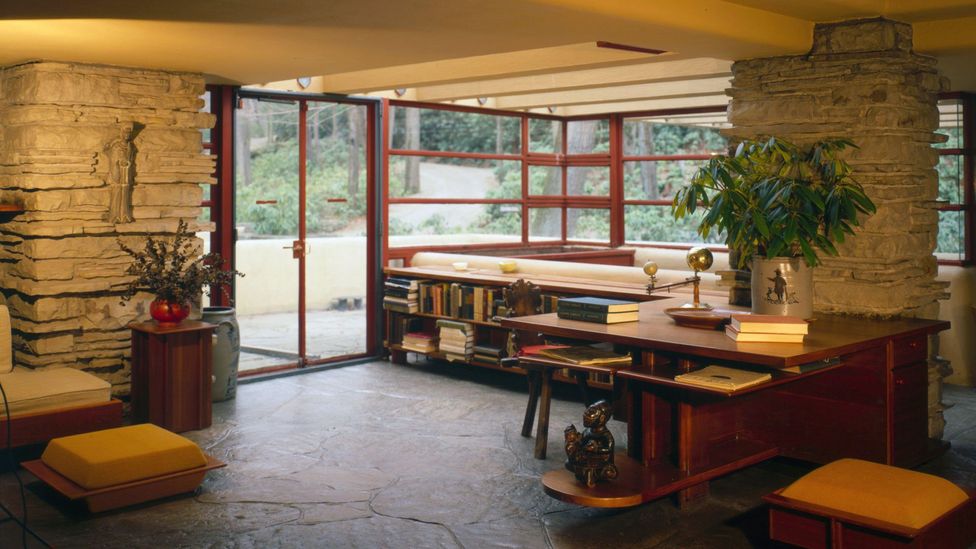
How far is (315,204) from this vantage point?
8.62 m

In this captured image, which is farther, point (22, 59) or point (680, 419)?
point (22, 59)

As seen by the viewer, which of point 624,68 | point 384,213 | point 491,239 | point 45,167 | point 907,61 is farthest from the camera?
point 491,239

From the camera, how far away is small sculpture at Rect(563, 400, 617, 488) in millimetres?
4078

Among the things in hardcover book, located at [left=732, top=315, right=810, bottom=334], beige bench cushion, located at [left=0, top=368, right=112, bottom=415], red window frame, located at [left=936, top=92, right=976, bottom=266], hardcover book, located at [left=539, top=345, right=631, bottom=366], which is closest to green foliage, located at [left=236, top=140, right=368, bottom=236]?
beige bench cushion, located at [left=0, top=368, right=112, bottom=415]

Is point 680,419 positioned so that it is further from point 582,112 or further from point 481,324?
point 582,112

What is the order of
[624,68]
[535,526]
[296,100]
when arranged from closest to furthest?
[535,526]
[624,68]
[296,100]

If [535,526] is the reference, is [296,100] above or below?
above

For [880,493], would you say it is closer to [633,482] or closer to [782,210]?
[633,482]

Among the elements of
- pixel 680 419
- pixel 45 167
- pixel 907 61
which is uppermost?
pixel 907 61

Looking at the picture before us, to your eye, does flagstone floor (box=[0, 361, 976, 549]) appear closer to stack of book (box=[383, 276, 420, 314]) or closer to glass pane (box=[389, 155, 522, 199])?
stack of book (box=[383, 276, 420, 314])

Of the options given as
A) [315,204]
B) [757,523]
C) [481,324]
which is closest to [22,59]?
[315,204]

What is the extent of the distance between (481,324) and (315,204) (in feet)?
7.10

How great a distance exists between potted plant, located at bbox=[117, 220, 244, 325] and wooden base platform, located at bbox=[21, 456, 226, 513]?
55.0 inches

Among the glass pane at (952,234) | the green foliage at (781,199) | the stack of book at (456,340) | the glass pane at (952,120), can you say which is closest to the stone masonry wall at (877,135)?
the green foliage at (781,199)
